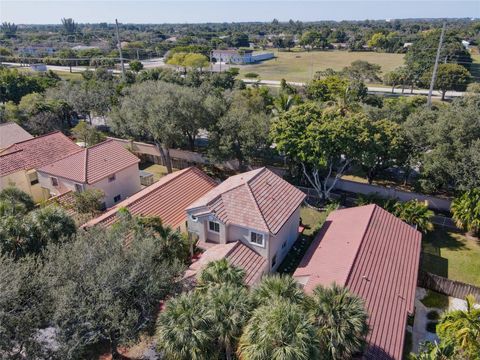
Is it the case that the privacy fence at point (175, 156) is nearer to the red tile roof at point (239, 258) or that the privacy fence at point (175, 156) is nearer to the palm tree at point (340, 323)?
the red tile roof at point (239, 258)

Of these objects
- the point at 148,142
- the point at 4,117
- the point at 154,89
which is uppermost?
the point at 154,89

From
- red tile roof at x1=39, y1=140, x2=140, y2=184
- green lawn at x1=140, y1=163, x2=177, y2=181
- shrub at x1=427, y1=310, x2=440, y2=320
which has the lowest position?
shrub at x1=427, y1=310, x2=440, y2=320

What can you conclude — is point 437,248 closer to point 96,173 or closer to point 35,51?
point 96,173

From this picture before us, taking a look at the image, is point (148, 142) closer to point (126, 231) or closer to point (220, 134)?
point (220, 134)

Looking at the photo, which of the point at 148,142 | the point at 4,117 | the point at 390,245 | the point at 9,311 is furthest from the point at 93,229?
the point at 4,117

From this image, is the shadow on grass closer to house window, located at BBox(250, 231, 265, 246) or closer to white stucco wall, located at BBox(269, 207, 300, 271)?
white stucco wall, located at BBox(269, 207, 300, 271)

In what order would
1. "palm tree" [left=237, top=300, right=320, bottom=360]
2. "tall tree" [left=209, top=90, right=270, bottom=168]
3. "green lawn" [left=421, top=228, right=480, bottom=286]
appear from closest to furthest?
"palm tree" [left=237, top=300, right=320, bottom=360]
"green lawn" [left=421, top=228, right=480, bottom=286]
"tall tree" [left=209, top=90, right=270, bottom=168]

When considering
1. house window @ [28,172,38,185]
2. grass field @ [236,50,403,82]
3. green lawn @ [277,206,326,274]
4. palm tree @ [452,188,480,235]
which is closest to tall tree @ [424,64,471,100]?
grass field @ [236,50,403,82]
